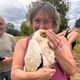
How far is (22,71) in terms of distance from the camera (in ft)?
7.43

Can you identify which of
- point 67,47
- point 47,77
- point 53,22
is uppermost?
point 53,22

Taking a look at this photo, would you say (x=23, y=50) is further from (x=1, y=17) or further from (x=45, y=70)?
(x=1, y=17)

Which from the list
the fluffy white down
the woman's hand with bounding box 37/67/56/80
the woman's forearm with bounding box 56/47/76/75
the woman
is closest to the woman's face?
the woman

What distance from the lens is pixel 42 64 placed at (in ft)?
7.43

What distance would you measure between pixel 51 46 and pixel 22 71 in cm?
28

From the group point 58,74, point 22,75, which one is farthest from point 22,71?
Result: point 58,74

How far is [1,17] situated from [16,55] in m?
2.90

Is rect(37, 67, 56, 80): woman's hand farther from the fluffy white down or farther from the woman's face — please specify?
the woman's face

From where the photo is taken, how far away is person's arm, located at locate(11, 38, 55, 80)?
2.19m

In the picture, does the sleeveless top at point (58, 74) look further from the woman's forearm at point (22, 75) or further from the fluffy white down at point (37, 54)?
the woman's forearm at point (22, 75)

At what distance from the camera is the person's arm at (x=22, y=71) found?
2191mm

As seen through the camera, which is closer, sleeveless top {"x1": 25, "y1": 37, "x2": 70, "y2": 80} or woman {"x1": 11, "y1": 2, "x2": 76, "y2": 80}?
woman {"x1": 11, "y1": 2, "x2": 76, "y2": 80}

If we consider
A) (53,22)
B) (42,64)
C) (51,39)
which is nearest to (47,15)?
(53,22)

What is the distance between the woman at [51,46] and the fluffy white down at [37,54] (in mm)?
42
